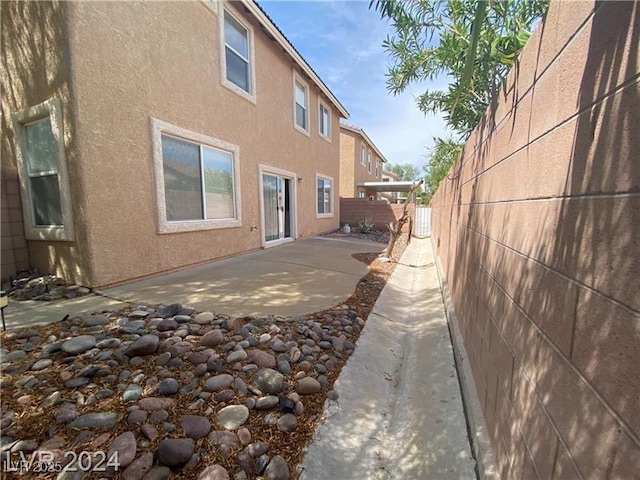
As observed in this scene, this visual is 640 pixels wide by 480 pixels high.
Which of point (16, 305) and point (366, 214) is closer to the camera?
point (16, 305)

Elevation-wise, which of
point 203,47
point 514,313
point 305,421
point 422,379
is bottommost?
point 422,379

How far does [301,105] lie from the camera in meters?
10.3

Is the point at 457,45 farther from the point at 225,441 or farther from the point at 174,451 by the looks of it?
the point at 174,451

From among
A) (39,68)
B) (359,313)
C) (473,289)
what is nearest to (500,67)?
(473,289)

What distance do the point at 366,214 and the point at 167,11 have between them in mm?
12055

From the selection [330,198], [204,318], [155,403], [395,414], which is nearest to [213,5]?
[204,318]

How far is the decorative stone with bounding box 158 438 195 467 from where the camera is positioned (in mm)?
1553

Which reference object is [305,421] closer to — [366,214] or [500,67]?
[500,67]

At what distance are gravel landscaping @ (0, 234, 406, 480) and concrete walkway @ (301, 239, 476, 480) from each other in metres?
0.14

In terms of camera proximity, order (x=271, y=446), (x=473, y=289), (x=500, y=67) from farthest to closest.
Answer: (x=500, y=67), (x=473, y=289), (x=271, y=446)

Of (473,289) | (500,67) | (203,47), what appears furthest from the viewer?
(203,47)

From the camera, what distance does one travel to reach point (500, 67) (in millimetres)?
3234

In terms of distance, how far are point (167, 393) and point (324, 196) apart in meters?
11.2

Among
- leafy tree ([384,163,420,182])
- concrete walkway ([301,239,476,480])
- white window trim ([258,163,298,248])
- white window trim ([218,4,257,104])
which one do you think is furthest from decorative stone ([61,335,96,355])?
leafy tree ([384,163,420,182])
